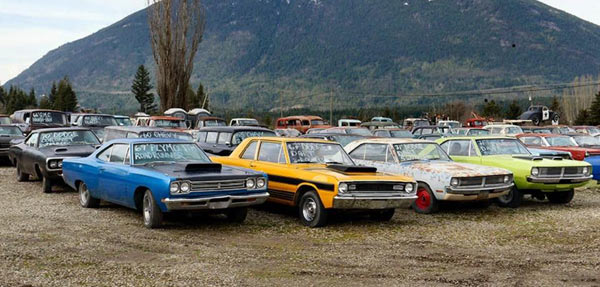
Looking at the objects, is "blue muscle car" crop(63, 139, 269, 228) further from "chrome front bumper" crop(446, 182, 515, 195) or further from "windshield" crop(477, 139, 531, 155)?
"windshield" crop(477, 139, 531, 155)

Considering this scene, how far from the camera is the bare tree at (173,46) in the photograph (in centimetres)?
4759

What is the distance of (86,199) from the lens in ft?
38.0

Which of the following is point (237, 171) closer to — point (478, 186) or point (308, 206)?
point (308, 206)

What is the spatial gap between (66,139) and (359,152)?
277 inches

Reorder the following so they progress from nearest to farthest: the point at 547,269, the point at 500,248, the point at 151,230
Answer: the point at 547,269 → the point at 500,248 → the point at 151,230

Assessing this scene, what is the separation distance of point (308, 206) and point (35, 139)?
26.6 ft

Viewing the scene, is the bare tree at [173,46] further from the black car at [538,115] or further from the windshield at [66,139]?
the windshield at [66,139]

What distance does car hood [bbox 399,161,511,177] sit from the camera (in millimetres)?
11336

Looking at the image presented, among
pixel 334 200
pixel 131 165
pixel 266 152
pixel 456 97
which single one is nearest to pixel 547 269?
pixel 334 200

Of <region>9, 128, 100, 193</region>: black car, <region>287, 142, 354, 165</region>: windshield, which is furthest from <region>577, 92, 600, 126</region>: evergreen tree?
<region>9, 128, 100, 193</region>: black car

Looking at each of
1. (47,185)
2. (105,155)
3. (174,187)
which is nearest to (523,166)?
(174,187)

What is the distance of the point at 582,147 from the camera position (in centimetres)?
1858

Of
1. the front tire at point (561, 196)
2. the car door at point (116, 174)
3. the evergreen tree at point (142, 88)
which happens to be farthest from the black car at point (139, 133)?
the evergreen tree at point (142, 88)

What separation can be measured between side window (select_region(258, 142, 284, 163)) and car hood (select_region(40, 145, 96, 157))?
178 inches
